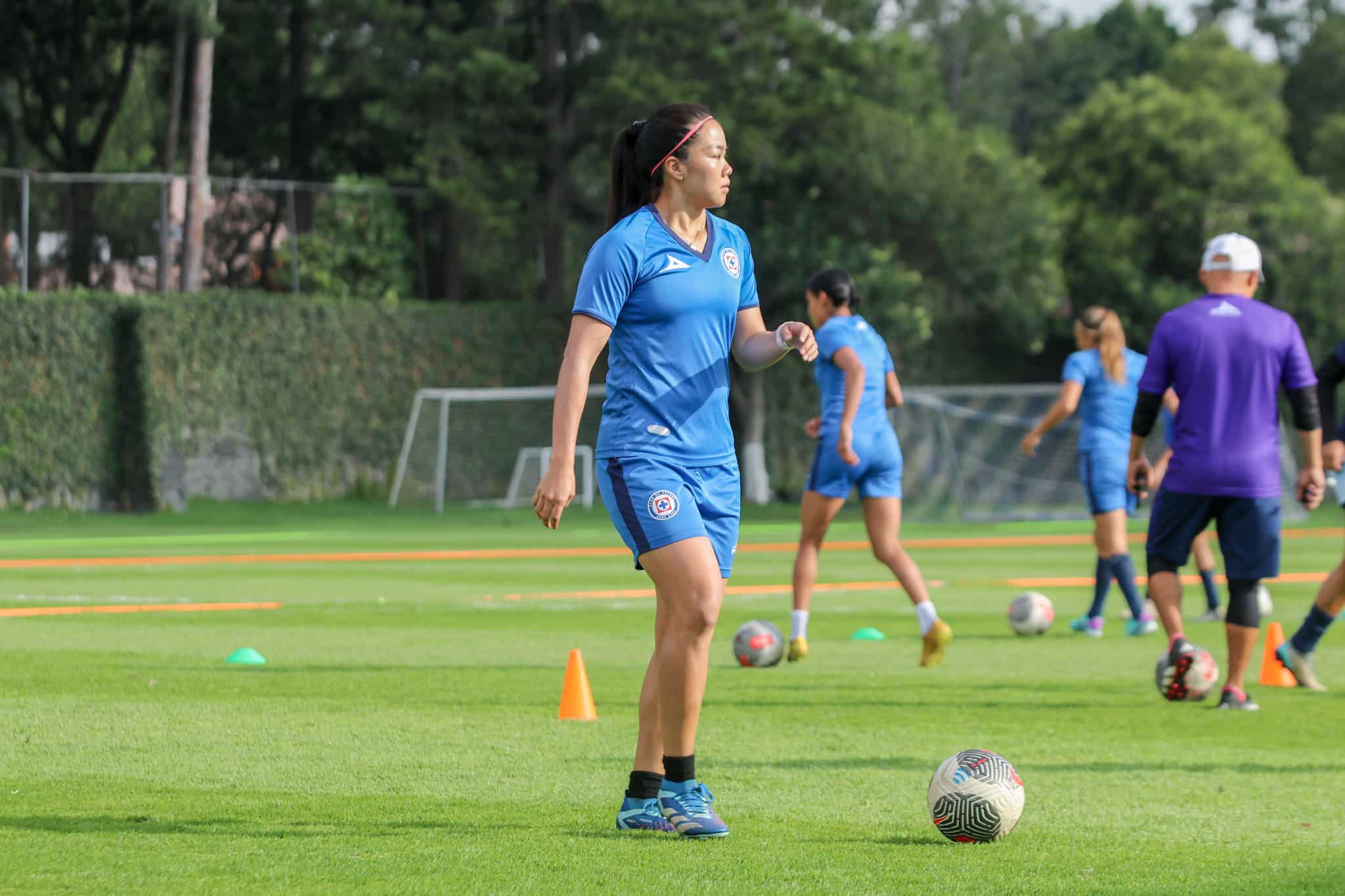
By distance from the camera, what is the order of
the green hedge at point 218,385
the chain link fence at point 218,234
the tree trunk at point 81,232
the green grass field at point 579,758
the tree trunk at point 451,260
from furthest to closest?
the tree trunk at point 451,260 → the tree trunk at point 81,232 → the chain link fence at point 218,234 → the green hedge at point 218,385 → the green grass field at point 579,758

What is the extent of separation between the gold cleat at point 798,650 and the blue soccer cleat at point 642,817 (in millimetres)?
5014

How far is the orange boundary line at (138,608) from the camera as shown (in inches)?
500

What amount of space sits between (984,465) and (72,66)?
1840cm

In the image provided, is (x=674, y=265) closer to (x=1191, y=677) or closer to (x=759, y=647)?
(x=1191, y=677)

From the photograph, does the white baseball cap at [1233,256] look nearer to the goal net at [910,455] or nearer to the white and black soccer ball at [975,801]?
the white and black soccer ball at [975,801]

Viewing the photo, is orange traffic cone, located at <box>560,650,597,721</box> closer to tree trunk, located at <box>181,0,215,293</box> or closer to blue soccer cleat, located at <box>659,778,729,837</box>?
blue soccer cleat, located at <box>659,778,729,837</box>

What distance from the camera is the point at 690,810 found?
219 inches

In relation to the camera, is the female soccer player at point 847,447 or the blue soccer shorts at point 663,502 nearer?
the blue soccer shorts at point 663,502

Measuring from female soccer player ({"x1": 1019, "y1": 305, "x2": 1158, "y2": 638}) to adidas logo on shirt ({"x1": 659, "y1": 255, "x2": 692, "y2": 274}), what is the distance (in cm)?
719

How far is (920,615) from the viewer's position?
10531 mm

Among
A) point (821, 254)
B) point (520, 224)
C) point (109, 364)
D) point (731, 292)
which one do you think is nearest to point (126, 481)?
point (109, 364)

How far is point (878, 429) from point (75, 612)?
225 inches

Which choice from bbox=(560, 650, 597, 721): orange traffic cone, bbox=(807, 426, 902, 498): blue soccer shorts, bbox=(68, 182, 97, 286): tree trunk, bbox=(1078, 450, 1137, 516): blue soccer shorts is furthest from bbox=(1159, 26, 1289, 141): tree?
bbox=(560, 650, 597, 721): orange traffic cone

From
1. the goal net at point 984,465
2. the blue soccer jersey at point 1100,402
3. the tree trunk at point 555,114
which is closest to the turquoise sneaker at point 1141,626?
the blue soccer jersey at point 1100,402
